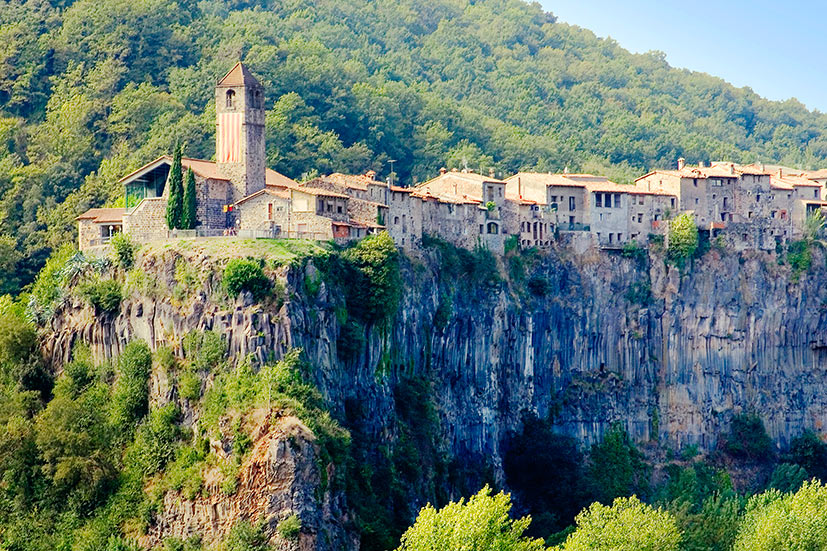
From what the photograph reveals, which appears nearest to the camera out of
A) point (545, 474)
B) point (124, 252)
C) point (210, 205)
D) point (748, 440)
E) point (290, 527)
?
point (290, 527)

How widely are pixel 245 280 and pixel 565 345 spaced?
3309cm

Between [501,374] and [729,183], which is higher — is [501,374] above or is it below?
below

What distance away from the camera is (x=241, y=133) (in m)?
99.8

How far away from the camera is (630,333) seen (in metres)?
119

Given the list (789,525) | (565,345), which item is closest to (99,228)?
(565,345)

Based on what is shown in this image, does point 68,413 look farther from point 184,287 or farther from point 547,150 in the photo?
point 547,150

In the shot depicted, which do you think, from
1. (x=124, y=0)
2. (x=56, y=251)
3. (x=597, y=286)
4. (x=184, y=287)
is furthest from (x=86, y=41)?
(x=184, y=287)

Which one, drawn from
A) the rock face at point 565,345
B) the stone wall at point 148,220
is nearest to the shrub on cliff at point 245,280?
the rock face at point 565,345

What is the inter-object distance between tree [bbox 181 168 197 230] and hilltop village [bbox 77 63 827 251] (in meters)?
0.91

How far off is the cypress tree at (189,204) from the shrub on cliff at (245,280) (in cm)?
850

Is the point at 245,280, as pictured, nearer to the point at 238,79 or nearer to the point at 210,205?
the point at 210,205

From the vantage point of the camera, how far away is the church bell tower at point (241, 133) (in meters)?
99.8

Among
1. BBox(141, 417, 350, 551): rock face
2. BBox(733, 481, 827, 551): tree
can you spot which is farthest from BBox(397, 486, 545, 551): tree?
BBox(733, 481, 827, 551): tree

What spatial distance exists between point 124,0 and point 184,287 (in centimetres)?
6044
